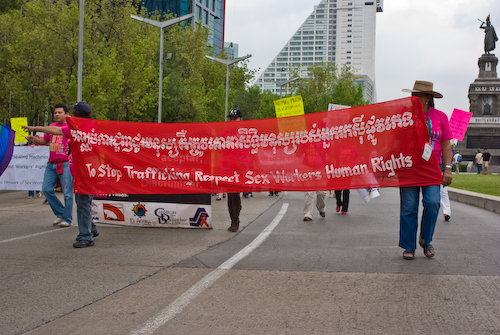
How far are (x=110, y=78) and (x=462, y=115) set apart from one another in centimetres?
1831

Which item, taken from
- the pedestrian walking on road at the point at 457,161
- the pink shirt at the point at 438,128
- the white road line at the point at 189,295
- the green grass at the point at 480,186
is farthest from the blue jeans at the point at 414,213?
the pedestrian walking on road at the point at 457,161

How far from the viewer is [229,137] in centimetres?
802

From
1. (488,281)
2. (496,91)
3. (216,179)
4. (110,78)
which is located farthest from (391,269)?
(496,91)

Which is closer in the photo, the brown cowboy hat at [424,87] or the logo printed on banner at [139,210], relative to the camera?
the brown cowboy hat at [424,87]

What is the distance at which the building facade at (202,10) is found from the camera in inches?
3661

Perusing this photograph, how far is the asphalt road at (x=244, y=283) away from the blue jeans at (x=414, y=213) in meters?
0.27

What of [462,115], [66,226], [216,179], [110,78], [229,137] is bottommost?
[66,226]

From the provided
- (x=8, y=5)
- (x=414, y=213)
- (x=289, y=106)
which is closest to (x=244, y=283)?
(x=414, y=213)

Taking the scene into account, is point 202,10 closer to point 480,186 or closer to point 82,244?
point 480,186

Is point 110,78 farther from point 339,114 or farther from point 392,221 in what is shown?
point 339,114

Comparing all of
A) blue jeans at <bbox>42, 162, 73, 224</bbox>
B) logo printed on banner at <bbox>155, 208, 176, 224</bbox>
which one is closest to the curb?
logo printed on banner at <bbox>155, 208, 176, 224</bbox>

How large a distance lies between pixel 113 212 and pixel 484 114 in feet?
175

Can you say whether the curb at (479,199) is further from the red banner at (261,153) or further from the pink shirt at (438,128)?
the red banner at (261,153)

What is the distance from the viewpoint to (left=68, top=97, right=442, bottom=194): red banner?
22.9 feet
